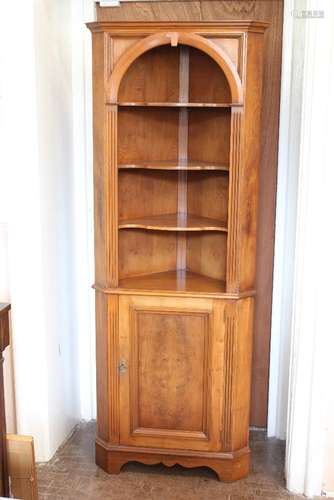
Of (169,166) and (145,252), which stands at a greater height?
(169,166)

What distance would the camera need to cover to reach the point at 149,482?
2816 mm

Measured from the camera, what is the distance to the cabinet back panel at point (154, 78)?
279cm

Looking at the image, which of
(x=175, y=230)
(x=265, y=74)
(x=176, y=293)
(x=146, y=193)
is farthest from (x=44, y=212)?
(x=265, y=74)

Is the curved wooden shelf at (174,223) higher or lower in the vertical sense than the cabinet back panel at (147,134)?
lower

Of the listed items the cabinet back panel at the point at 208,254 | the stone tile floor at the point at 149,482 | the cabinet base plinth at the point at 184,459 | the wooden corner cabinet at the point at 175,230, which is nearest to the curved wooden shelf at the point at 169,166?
the wooden corner cabinet at the point at 175,230

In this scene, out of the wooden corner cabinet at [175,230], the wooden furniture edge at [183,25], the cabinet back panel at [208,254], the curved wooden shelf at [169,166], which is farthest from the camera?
the cabinet back panel at [208,254]

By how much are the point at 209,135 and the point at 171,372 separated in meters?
1.19

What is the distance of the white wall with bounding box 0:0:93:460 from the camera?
2.67 m

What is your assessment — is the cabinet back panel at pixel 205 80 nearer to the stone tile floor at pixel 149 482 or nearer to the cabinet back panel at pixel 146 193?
the cabinet back panel at pixel 146 193

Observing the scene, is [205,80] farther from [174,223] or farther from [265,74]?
[174,223]

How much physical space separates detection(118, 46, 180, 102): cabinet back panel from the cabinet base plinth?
1709 mm

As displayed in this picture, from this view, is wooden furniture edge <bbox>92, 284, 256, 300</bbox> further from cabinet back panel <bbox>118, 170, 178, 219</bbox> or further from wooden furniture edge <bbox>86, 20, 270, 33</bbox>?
wooden furniture edge <bbox>86, 20, 270, 33</bbox>

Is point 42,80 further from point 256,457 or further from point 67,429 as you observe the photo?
point 256,457

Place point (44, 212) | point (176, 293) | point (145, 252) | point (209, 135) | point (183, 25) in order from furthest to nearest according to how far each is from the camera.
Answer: point (145, 252) → point (209, 135) → point (44, 212) → point (176, 293) → point (183, 25)
